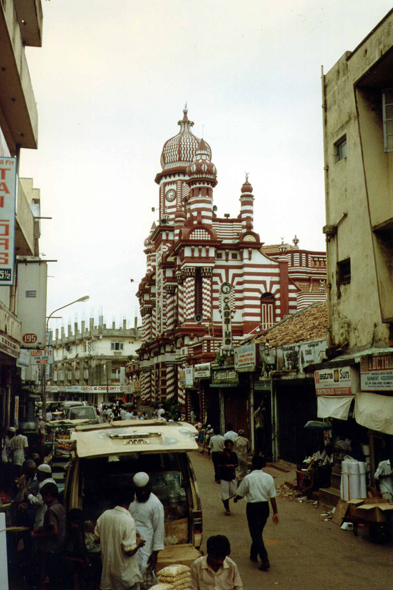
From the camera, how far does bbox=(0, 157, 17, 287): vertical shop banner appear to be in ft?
37.7

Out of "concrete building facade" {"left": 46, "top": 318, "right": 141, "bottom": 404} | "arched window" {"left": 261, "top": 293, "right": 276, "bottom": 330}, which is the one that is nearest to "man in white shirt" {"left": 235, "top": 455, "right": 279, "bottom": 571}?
"arched window" {"left": 261, "top": 293, "right": 276, "bottom": 330}

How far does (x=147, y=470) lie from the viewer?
8172 millimetres

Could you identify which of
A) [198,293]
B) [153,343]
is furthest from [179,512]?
[153,343]

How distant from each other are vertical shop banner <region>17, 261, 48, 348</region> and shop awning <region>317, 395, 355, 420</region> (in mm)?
10507

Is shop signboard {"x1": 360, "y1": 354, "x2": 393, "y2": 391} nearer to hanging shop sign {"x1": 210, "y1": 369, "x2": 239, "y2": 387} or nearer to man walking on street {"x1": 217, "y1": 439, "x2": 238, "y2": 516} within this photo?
man walking on street {"x1": 217, "y1": 439, "x2": 238, "y2": 516}

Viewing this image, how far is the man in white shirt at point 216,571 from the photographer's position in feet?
16.1

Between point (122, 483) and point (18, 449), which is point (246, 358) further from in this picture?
point (122, 483)

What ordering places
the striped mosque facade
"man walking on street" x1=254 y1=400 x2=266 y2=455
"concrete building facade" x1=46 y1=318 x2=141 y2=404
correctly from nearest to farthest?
"man walking on street" x1=254 y1=400 x2=266 y2=455, the striped mosque facade, "concrete building facade" x1=46 y1=318 x2=141 y2=404

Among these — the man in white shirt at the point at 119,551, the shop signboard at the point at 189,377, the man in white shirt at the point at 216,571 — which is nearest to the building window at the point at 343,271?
the man in white shirt at the point at 119,551

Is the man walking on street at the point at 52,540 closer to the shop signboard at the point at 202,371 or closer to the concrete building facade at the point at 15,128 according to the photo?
the concrete building facade at the point at 15,128

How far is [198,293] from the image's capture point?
1631 inches

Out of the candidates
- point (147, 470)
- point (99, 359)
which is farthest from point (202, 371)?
point (99, 359)

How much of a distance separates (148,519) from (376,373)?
21.8 ft

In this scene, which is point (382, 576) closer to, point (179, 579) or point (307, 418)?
point (179, 579)
